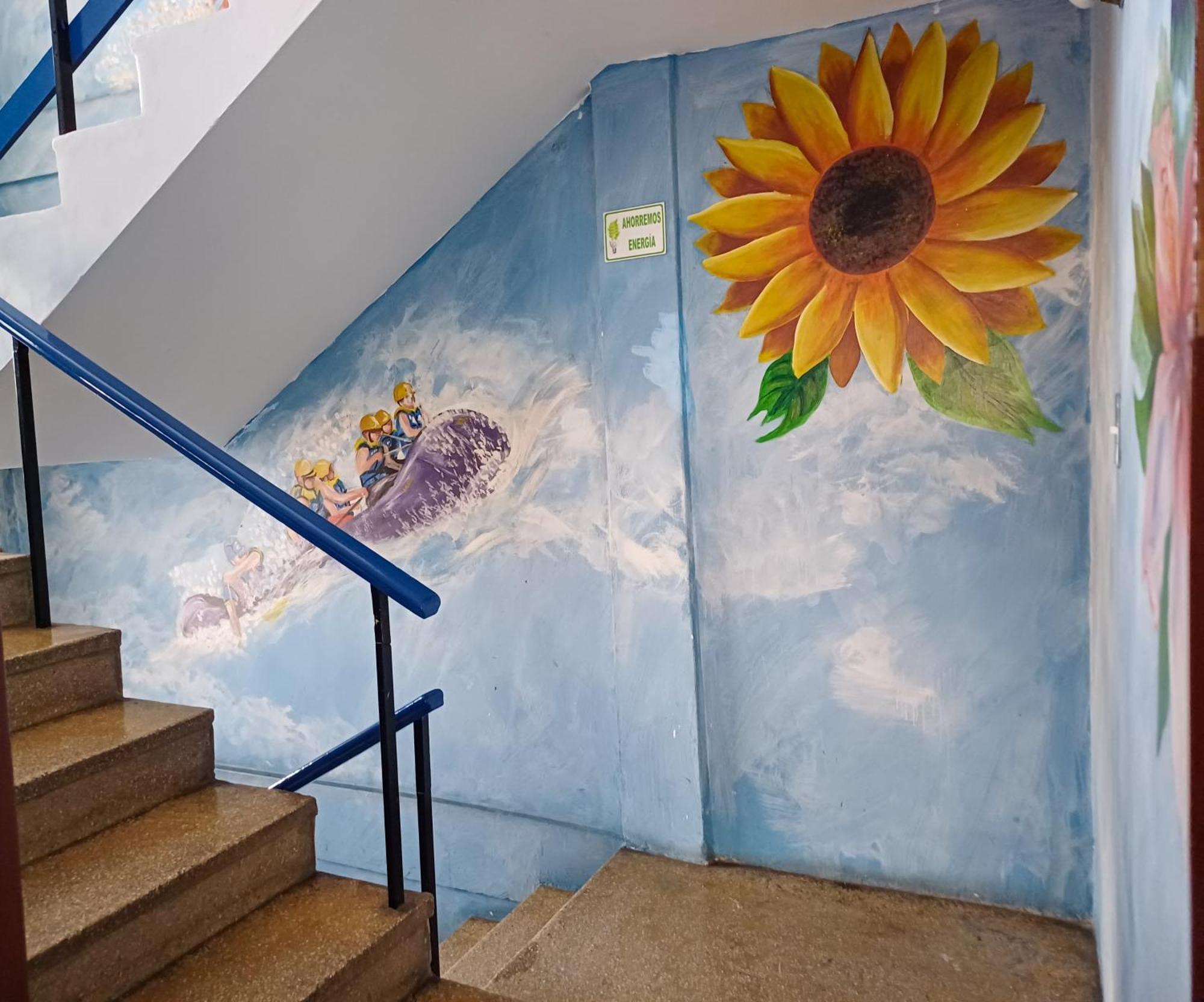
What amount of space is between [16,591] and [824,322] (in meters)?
2.16

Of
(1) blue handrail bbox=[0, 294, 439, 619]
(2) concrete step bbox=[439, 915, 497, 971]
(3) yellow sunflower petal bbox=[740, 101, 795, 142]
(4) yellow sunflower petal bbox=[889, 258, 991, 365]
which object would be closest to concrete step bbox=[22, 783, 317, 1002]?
(1) blue handrail bbox=[0, 294, 439, 619]

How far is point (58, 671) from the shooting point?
6.54 feet

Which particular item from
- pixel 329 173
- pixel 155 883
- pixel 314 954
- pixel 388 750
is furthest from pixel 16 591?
pixel 329 173

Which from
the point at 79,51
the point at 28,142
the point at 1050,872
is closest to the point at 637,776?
the point at 1050,872

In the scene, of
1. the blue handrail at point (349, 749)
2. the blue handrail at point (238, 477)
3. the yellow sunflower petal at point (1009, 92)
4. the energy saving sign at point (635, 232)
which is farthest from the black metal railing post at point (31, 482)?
the yellow sunflower petal at point (1009, 92)

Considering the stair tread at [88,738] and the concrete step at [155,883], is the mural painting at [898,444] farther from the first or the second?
the stair tread at [88,738]

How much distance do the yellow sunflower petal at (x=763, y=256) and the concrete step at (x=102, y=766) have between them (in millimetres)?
1760

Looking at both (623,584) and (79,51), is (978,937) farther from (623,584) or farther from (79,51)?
(79,51)

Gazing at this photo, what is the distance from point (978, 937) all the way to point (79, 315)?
2.77 meters

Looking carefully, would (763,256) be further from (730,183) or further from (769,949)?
(769,949)

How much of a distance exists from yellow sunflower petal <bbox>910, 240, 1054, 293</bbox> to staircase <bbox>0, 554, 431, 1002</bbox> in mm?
1951

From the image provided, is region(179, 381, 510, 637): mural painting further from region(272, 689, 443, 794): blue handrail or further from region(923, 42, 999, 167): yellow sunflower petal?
region(923, 42, 999, 167): yellow sunflower petal

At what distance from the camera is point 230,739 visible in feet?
11.7

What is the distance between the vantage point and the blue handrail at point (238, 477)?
5.58ft
